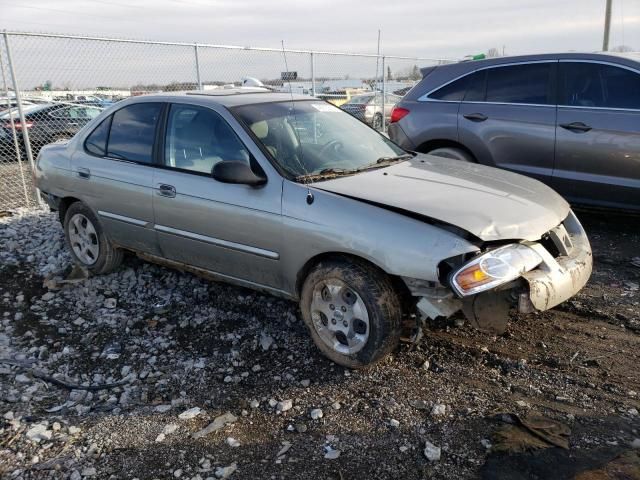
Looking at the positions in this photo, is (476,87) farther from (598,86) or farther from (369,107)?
(369,107)

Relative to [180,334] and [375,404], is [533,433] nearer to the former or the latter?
[375,404]

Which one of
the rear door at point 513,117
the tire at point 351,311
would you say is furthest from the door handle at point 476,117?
the tire at point 351,311

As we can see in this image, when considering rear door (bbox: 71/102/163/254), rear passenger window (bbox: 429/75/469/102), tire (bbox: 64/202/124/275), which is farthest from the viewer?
rear passenger window (bbox: 429/75/469/102)

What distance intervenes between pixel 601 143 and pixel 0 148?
27.8 feet

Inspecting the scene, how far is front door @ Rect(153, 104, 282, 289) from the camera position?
152 inches

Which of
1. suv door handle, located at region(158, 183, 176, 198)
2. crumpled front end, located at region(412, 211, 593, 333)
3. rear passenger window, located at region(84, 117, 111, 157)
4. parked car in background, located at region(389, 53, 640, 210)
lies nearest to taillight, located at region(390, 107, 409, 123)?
parked car in background, located at region(389, 53, 640, 210)

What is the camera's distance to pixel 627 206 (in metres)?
5.68

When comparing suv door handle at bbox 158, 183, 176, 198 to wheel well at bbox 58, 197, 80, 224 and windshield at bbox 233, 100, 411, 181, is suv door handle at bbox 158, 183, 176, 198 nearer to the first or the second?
windshield at bbox 233, 100, 411, 181

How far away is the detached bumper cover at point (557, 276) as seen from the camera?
329cm

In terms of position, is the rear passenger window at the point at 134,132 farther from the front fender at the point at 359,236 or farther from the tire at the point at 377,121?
the tire at the point at 377,121

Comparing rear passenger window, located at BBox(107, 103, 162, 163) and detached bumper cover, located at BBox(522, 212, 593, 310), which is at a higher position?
rear passenger window, located at BBox(107, 103, 162, 163)

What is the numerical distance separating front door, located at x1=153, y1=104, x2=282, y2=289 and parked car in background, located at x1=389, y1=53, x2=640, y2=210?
3.27 m

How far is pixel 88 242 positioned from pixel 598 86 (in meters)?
5.27

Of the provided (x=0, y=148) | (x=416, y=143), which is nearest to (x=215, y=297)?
(x=416, y=143)
